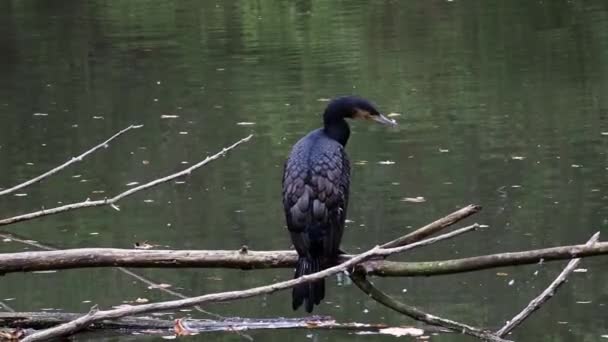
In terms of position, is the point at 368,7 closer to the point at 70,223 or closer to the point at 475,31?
the point at 475,31

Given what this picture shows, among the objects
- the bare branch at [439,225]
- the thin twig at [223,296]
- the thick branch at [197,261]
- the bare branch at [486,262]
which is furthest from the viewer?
the thick branch at [197,261]

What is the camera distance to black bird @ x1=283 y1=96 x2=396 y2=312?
15.3 feet

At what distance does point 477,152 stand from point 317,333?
401 centimetres

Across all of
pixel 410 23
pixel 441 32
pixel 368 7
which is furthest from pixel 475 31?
pixel 368 7

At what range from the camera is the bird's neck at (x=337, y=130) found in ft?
17.3

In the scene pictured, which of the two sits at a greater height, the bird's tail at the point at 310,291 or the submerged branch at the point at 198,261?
the submerged branch at the point at 198,261

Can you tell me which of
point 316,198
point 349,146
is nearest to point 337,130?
point 316,198

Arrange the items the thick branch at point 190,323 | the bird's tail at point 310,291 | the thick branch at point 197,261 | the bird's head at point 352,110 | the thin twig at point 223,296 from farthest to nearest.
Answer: the bird's head at point 352,110 < the thick branch at point 190,323 < the bird's tail at point 310,291 < the thick branch at point 197,261 < the thin twig at point 223,296

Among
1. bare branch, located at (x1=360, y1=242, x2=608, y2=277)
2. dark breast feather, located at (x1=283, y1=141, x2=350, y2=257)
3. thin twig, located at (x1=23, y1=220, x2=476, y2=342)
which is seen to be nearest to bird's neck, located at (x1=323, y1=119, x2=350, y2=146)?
dark breast feather, located at (x1=283, y1=141, x2=350, y2=257)

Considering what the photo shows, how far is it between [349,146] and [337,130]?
174 inches

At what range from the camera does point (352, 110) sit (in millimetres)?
5293

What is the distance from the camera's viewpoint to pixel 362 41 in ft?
55.3

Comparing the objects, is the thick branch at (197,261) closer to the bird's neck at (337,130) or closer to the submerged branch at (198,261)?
the submerged branch at (198,261)

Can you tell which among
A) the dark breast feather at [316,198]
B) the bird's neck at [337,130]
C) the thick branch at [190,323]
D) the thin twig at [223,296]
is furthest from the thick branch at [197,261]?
the bird's neck at [337,130]
